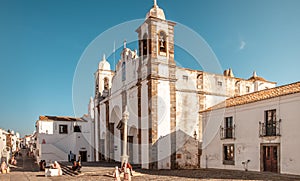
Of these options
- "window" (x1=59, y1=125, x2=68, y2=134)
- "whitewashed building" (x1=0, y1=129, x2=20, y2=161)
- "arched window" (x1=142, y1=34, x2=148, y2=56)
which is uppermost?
"arched window" (x1=142, y1=34, x2=148, y2=56)

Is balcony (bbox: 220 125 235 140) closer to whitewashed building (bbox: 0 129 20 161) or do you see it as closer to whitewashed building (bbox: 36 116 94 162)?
whitewashed building (bbox: 36 116 94 162)

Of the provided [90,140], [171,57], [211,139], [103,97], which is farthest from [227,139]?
[90,140]

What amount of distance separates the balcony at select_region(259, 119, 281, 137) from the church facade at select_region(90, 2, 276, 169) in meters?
5.68

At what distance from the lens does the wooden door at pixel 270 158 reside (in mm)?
13875

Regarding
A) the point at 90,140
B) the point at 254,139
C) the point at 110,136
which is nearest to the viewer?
the point at 254,139

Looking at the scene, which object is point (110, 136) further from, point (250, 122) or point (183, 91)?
Result: point (250, 122)

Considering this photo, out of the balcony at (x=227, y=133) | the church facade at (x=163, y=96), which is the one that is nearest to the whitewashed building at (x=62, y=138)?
the church facade at (x=163, y=96)

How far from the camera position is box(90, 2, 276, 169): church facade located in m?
17.2

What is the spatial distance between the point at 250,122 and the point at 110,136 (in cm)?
1501

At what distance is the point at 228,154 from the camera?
674 inches

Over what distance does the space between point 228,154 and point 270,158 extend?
3358 mm

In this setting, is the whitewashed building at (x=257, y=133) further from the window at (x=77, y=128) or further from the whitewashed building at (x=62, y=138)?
the window at (x=77, y=128)

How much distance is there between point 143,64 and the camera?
1853cm

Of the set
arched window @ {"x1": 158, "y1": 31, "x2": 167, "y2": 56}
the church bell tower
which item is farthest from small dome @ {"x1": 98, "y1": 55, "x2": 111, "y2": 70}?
arched window @ {"x1": 158, "y1": 31, "x2": 167, "y2": 56}
